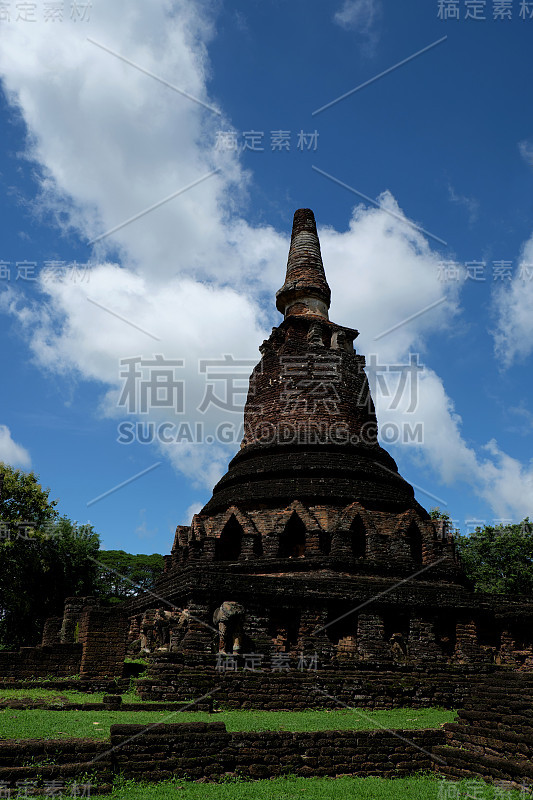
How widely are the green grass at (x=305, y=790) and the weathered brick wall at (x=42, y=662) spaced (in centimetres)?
624

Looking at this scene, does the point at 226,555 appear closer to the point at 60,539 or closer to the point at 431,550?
the point at 431,550

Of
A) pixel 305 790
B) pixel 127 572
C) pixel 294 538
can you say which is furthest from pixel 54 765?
pixel 127 572

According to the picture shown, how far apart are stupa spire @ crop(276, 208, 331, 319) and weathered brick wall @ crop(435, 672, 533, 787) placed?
1627 centimetres

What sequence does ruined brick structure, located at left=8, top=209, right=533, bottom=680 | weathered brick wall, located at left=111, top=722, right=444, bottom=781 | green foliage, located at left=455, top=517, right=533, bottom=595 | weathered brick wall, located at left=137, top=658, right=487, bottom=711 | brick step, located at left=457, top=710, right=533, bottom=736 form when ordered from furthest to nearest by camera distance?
green foliage, located at left=455, top=517, right=533, bottom=595 < ruined brick structure, located at left=8, top=209, right=533, bottom=680 < weathered brick wall, located at left=137, top=658, right=487, bottom=711 < brick step, located at left=457, top=710, right=533, bottom=736 < weathered brick wall, located at left=111, top=722, right=444, bottom=781

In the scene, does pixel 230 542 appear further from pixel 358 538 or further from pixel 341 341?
pixel 341 341

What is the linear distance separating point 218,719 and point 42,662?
5149 mm

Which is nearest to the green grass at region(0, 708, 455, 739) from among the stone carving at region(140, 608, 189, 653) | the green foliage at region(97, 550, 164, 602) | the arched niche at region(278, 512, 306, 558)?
the stone carving at region(140, 608, 189, 653)

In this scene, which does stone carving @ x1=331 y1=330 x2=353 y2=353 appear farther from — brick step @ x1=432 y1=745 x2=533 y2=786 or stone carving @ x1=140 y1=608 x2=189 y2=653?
brick step @ x1=432 y1=745 x2=533 y2=786

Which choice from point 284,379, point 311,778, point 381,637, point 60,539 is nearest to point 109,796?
point 311,778

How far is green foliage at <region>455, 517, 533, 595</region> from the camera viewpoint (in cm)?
3108

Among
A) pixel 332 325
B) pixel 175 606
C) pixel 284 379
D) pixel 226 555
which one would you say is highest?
pixel 332 325

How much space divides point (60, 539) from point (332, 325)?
18.5 metres

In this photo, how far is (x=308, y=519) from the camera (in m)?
16.6

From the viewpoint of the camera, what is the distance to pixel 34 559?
2817 centimetres
